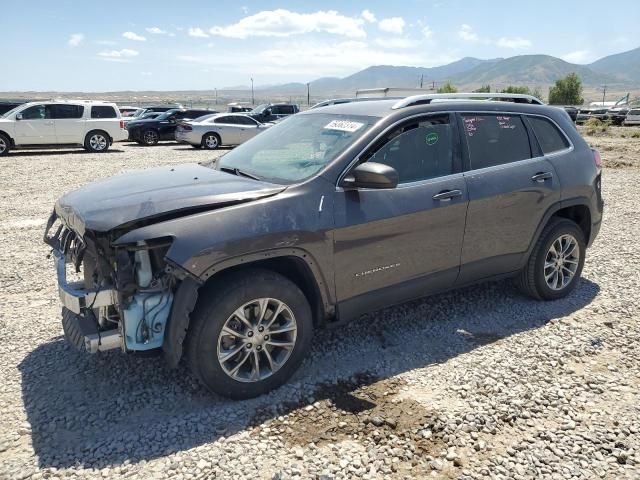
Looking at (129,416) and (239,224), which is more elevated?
(239,224)

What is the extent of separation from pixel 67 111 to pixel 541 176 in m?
17.5

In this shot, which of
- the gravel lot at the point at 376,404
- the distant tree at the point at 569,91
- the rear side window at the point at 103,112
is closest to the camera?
the gravel lot at the point at 376,404

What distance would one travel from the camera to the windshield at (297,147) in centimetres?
359

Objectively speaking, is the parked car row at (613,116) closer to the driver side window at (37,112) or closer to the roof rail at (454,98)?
the driver side window at (37,112)

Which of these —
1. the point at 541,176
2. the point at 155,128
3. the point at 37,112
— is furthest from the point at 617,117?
the point at 541,176

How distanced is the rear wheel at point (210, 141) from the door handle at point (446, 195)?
17.1 metres

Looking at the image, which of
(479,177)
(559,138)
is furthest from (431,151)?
(559,138)

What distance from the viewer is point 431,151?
3910 millimetres

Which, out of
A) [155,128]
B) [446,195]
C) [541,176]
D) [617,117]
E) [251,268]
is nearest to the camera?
[251,268]

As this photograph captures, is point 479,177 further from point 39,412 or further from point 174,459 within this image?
point 39,412

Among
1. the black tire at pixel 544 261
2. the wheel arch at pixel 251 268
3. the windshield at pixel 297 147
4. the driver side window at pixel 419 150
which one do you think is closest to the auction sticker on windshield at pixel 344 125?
the windshield at pixel 297 147

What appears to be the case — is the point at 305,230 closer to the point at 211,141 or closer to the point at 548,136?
the point at 548,136

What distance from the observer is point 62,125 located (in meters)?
17.7

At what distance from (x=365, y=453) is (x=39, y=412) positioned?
2.02m
